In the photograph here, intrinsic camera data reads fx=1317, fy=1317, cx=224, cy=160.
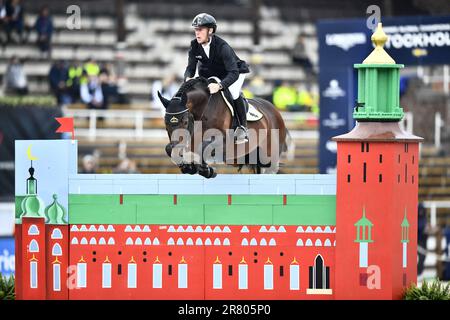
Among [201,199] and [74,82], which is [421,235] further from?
[74,82]

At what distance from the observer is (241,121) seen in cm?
1438

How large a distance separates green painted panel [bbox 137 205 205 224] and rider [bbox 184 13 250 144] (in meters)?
1.11

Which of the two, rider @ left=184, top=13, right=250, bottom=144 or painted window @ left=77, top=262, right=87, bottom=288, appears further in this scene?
rider @ left=184, top=13, right=250, bottom=144

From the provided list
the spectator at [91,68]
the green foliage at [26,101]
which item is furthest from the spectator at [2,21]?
the green foliage at [26,101]

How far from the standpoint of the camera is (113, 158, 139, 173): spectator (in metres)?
23.9

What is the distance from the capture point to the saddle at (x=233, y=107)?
1411 cm

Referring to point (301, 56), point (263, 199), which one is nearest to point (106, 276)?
point (263, 199)

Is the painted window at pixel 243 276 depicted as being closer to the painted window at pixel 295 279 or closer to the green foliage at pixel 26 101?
the painted window at pixel 295 279

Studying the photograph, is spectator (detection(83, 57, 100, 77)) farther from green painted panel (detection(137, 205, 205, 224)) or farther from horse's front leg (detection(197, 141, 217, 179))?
green painted panel (detection(137, 205, 205, 224))

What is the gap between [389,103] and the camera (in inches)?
527

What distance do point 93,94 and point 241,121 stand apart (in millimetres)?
13777

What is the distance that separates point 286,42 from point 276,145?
60.3 feet

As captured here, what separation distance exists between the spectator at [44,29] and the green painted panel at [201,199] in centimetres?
1738

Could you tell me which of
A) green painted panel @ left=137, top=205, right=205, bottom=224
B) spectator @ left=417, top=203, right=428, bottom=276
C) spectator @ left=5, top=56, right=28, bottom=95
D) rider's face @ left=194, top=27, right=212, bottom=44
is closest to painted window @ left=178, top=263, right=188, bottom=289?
green painted panel @ left=137, top=205, right=205, bottom=224
